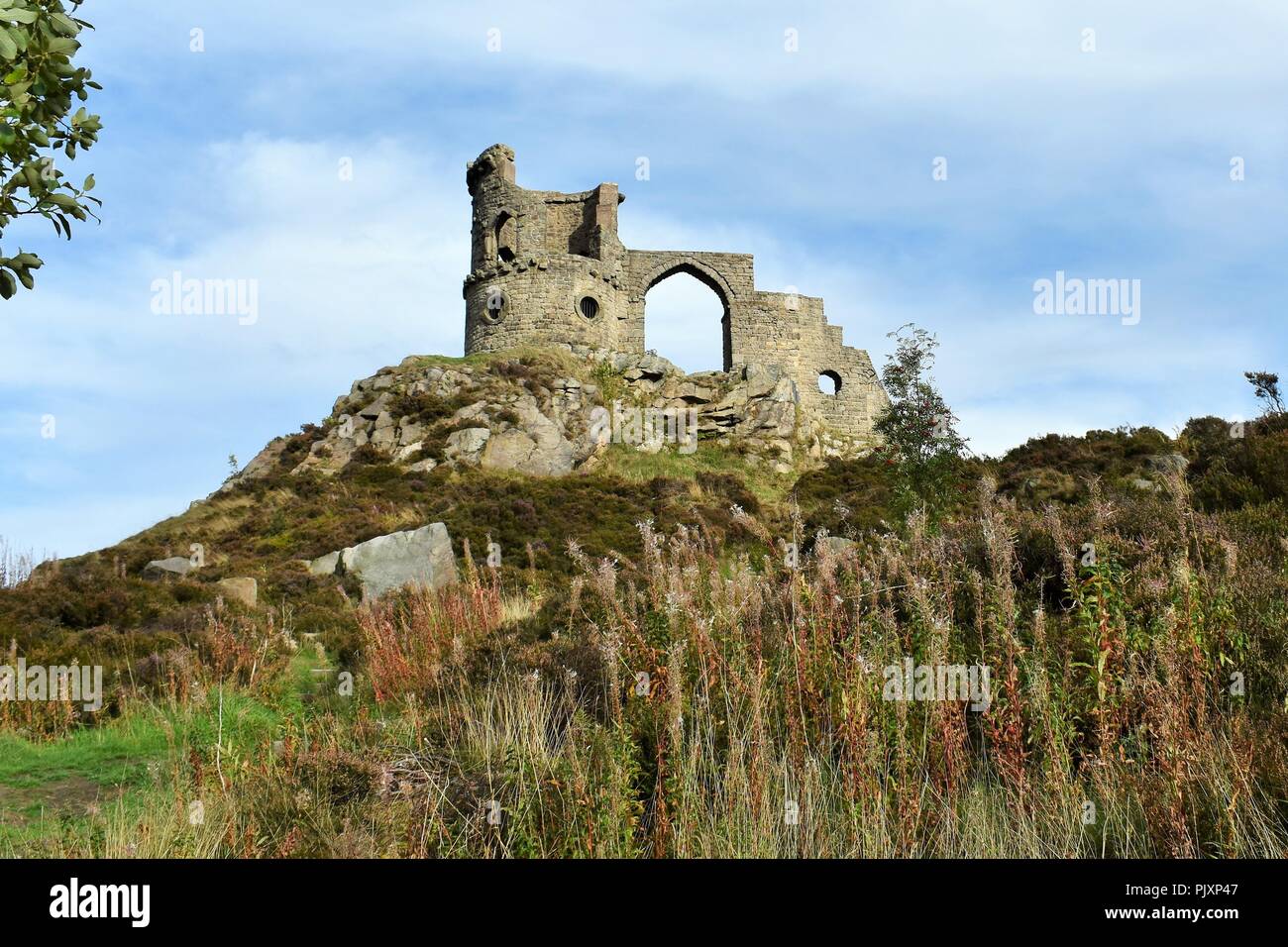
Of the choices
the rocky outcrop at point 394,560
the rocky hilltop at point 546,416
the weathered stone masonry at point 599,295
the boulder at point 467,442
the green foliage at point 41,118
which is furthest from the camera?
the weathered stone masonry at point 599,295

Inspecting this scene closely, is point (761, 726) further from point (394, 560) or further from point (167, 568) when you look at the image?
point (167, 568)

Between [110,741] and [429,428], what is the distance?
797 inches

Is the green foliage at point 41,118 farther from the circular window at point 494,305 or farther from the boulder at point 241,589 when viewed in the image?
the circular window at point 494,305

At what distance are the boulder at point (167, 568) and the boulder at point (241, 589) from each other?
3791 millimetres

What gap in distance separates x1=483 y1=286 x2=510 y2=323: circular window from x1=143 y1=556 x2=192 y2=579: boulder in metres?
17.5

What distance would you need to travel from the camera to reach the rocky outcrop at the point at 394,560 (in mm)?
15602

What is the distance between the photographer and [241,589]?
48.8ft

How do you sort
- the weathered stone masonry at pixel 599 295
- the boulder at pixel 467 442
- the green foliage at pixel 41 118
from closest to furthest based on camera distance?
the green foliage at pixel 41 118, the boulder at pixel 467 442, the weathered stone masonry at pixel 599 295

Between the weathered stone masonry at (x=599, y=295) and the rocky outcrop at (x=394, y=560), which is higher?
the weathered stone masonry at (x=599, y=295)

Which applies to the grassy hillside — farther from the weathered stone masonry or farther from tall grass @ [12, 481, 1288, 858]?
the weathered stone masonry

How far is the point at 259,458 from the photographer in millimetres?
29656

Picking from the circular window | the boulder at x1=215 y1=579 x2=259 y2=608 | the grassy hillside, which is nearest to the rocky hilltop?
the circular window

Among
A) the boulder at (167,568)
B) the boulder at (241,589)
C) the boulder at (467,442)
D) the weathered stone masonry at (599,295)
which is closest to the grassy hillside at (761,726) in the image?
the boulder at (241,589)
